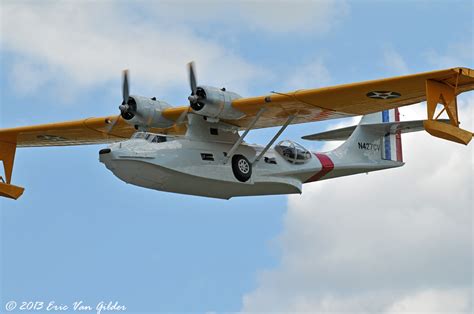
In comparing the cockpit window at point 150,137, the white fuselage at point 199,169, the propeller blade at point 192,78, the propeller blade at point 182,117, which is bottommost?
the white fuselage at point 199,169

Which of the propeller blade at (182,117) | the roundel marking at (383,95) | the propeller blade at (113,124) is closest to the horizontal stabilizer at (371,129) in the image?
the propeller blade at (182,117)

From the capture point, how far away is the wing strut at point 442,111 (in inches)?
948

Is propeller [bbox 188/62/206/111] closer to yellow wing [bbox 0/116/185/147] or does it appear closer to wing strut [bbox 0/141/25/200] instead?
yellow wing [bbox 0/116/185/147]

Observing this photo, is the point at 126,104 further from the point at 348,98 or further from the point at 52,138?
the point at 348,98

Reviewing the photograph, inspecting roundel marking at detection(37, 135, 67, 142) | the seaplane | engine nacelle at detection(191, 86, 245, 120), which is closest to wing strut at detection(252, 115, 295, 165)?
the seaplane

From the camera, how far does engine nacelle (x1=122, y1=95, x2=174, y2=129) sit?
28047mm

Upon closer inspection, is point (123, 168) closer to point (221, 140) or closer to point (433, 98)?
point (221, 140)

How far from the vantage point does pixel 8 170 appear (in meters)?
32.6

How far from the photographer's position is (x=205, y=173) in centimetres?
2686

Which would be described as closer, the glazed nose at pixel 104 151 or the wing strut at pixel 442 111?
the wing strut at pixel 442 111

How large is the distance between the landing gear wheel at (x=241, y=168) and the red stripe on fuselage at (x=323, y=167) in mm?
2492

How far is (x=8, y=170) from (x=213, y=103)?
8.66 metres

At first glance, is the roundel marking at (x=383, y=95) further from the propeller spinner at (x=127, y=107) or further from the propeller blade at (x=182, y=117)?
the propeller spinner at (x=127, y=107)

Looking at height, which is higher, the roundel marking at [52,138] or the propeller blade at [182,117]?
the roundel marking at [52,138]
